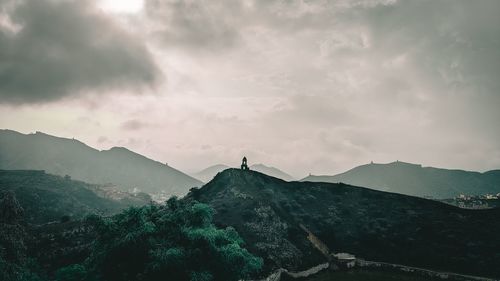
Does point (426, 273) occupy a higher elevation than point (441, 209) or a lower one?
lower

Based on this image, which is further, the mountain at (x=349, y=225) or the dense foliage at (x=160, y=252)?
the mountain at (x=349, y=225)

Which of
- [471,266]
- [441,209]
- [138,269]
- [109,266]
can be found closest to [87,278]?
[109,266]

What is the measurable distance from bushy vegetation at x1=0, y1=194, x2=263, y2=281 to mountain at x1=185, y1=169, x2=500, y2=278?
106 ft

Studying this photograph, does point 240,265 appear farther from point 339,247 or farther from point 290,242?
point 339,247

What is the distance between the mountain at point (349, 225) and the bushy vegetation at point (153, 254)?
32208 millimetres

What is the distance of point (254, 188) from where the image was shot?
102 meters

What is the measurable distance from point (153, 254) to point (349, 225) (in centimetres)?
7151

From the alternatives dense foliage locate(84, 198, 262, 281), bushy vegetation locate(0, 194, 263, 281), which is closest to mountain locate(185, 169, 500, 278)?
dense foliage locate(84, 198, 262, 281)

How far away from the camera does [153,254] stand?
90.7 feet

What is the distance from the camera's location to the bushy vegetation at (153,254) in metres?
27.8

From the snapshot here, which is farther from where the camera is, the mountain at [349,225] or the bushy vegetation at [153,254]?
the mountain at [349,225]

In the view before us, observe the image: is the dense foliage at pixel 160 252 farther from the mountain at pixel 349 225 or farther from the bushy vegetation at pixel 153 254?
the mountain at pixel 349 225

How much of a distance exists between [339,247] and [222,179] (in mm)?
47556

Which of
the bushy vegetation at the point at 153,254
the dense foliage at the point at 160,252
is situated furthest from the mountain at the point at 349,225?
the bushy vegetation at the point at 153,254
